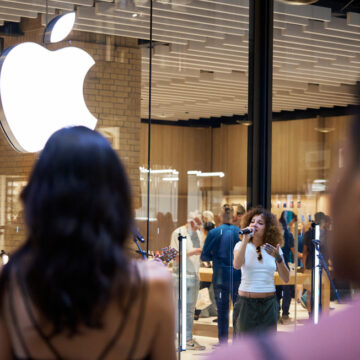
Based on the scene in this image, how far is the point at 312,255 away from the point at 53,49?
3.12m

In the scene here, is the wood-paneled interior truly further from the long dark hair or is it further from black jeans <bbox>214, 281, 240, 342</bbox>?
the long dark hair

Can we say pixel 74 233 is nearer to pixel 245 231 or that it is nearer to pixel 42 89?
pixel 245 231

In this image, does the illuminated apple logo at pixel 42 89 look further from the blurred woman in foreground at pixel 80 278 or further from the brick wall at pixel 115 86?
the blurred woman in foreground at pixel 80 278

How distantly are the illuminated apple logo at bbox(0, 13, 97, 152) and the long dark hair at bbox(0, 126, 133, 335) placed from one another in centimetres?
452

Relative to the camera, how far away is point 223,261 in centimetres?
648

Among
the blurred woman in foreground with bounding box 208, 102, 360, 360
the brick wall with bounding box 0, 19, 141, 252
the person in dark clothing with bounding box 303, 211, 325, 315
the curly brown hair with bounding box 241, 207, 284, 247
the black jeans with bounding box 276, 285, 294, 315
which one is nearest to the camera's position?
the blurred woman in foreground with bounding box 208, 102, 360, 360

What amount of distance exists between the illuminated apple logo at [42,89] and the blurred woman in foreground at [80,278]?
453 cm

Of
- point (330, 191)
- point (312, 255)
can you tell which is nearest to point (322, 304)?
point (312, 255)

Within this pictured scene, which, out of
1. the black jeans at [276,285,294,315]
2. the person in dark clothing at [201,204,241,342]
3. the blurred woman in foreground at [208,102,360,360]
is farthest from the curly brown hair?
the blurred woman in foreground at [208,102,360,360]

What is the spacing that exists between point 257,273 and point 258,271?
0.03 metres

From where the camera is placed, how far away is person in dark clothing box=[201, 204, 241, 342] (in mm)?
6344

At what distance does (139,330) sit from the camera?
1078 mm

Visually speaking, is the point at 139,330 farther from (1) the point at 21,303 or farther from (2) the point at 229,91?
(2) the point at 229,91

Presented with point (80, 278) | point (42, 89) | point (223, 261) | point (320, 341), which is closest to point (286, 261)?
point (223, 261)
